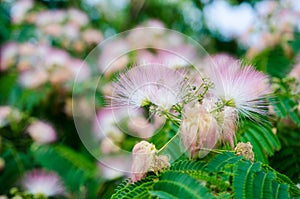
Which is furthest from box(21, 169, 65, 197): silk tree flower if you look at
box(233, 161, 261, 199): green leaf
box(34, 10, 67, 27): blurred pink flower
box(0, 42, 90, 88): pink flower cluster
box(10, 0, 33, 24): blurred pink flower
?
box(10, 0, 33, 24): blurred pink flower

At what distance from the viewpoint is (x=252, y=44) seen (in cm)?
393

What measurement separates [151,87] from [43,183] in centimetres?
142

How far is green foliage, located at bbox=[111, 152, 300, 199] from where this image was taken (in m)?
1.24

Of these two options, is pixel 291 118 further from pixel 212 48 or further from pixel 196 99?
pixel 212 48

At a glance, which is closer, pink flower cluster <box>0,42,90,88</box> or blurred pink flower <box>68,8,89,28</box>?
pink flower cluster <box>0,42,90,88</box>

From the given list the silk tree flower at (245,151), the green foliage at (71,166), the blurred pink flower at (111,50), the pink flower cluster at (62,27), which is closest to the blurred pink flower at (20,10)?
the pink flower cluster at (62,27)

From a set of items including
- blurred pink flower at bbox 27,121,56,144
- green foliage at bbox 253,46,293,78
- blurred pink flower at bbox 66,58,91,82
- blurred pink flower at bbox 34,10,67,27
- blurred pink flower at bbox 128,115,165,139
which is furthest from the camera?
blurred pink flower at bbox 34,10,67,27

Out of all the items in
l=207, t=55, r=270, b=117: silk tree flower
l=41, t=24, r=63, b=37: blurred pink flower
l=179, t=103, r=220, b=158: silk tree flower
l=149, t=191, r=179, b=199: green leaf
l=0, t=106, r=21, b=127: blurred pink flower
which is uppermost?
l=41, t=24, r=63, b=37: blurred pink flower

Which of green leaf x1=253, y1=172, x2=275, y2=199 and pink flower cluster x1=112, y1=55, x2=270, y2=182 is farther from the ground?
pink flower cluster x1=112, y1=55, x2=270, y2=182

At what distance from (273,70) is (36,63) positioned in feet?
6.08

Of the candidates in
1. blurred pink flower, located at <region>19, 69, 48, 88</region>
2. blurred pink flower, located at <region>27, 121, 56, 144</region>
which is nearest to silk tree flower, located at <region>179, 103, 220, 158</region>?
blurred pink flower, located at <region>27, 121, 56, 144</region>

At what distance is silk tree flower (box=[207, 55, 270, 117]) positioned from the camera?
4.76 feet

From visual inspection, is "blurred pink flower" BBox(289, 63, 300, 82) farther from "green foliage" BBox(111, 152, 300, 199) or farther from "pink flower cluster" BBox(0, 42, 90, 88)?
"pink flower cluster" BBox(0, 42, 90, 88)

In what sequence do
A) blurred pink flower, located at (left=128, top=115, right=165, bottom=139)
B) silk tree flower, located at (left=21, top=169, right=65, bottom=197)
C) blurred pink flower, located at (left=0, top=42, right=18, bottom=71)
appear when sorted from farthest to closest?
blurred pink flower, located at (left=0, top=42, right=18, bottom=71)
silk tree flower, located at (left=21, top=169, right=65, bottom=197)
blurred pink flower, located at (left=128, top=115, right=165, bottom=139)
